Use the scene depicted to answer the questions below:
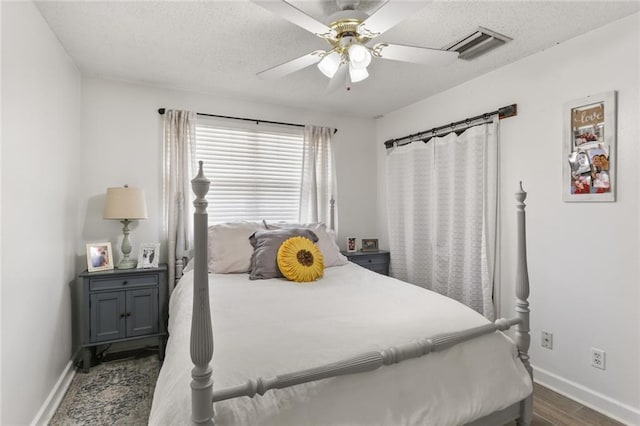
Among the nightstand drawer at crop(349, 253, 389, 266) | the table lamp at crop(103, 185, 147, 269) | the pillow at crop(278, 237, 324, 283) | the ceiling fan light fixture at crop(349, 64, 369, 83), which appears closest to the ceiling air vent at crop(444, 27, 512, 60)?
the ceiling fan light fixture at crop(349, 64, 369, 83)

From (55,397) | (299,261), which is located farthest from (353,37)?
(55,397)

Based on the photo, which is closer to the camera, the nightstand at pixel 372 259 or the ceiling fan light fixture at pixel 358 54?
the ceiling fan light fixture at pixel 358 54

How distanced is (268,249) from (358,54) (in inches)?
62.6

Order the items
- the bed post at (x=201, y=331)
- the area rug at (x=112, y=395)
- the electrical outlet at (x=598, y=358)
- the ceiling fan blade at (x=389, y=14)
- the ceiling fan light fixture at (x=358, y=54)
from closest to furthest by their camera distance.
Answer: the bed post at (x=201, y=331)
the ceiling fan blade at (x=389, y=14)
the ceiling fan light fixture at (x=358, y=54)
the area rug at (x=112, y=395)
the electrical outlet at (x=598, y=358)

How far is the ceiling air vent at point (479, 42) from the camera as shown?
2195 millimetres

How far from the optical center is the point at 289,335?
1432 millimetres

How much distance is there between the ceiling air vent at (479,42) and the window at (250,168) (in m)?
1.86

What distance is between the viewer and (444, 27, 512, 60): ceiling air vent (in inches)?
86.4

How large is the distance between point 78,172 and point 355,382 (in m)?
2.83

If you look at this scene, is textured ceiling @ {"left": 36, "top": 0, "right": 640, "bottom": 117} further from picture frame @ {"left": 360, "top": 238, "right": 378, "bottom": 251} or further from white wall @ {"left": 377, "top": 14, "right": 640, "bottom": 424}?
picture frame @ {"left": 360, "top": 238, "right": 378, "bottom": 251}

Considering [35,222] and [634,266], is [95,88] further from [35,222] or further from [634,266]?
[634,266]

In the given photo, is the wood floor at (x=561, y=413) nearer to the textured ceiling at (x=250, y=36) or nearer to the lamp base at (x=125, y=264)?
the textured ceiling at (x=250, y=36)

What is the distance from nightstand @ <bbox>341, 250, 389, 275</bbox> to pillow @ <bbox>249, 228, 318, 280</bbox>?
0.81 m

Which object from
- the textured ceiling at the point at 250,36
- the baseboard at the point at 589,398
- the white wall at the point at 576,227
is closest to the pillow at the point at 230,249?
the textured ceiling at the point at 250,36
